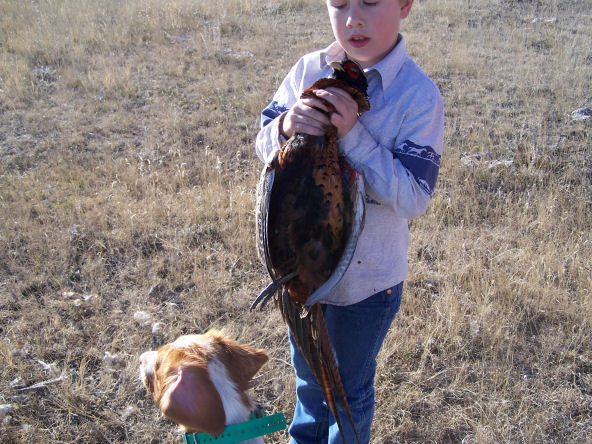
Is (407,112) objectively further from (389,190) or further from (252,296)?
(252,296)

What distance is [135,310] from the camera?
11.8 ft

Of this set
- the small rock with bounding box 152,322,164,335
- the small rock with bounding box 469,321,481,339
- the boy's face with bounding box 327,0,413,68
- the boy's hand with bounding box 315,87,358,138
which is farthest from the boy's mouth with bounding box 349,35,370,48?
the small rock with bounding box 152,322,164,335

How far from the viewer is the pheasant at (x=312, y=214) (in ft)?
5.78

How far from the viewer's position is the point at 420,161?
179cm

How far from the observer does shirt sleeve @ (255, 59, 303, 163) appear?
1.89 m

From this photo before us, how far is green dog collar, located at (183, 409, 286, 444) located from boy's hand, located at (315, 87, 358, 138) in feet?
3.74

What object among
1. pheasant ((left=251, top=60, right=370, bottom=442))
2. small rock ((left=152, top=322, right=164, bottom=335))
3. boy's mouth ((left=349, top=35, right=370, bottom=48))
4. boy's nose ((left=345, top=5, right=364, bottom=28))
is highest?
boy's nose ((left=345, top=5, right=364, bottom=28))

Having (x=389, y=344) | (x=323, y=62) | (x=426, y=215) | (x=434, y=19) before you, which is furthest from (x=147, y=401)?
(x=434, y=19)

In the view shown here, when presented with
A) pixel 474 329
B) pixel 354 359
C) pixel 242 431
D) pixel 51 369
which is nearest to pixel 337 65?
pixel 354 359

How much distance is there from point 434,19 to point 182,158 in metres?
6.75

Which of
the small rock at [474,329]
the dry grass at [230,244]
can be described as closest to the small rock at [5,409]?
the dry grass at [230,244]

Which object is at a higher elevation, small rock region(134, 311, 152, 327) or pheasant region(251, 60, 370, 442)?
pheasant region(251, 60, 370, 442)

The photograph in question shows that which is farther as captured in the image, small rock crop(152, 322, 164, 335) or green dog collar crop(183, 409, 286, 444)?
small rock crop(152, 322, 164, 335)

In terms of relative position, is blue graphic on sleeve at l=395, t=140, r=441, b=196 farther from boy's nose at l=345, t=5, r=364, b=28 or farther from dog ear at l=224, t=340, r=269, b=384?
dog ear at l=224, t=340, r=269, b=384
